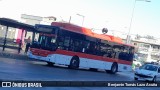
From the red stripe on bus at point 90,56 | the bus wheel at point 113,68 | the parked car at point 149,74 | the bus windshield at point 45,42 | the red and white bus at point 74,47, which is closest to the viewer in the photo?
the bus windshield at point 45,42

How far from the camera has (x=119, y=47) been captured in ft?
96.1

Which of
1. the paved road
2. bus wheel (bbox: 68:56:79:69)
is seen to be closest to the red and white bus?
bus wheel (bbox: 68:56:79:69)

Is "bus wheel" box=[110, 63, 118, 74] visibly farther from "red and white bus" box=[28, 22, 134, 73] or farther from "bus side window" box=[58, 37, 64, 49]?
"bus side window" box=[58, 37, 64, 49]

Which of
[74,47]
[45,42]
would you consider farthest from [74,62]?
[45,42]

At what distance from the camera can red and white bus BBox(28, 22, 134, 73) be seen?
22781mm

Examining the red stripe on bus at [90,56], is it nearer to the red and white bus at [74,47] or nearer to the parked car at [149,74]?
the red and white bus at [74,47]

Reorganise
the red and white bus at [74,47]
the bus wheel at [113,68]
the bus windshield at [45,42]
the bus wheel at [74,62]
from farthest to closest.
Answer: the bus wheel at [113,68]
the bus wheel at [74,62]
the red and white bus at [74,47]
the bus windshield at [45,42]

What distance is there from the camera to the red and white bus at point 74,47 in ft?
74.7

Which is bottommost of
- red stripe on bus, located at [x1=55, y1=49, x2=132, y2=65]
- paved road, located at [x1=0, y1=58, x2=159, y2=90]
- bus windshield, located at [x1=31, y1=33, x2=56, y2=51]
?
paved road, located at [x1=0, y1=58, x2=159, y2=90]

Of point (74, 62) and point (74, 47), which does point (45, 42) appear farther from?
point (74, 62)

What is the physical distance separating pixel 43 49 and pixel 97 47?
539 centimetres

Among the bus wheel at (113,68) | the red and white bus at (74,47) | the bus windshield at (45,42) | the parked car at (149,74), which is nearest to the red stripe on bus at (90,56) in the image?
the red and white bus at (74,47)

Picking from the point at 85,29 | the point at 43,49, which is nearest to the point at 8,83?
the point at 43,49

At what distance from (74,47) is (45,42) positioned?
2336 mm
